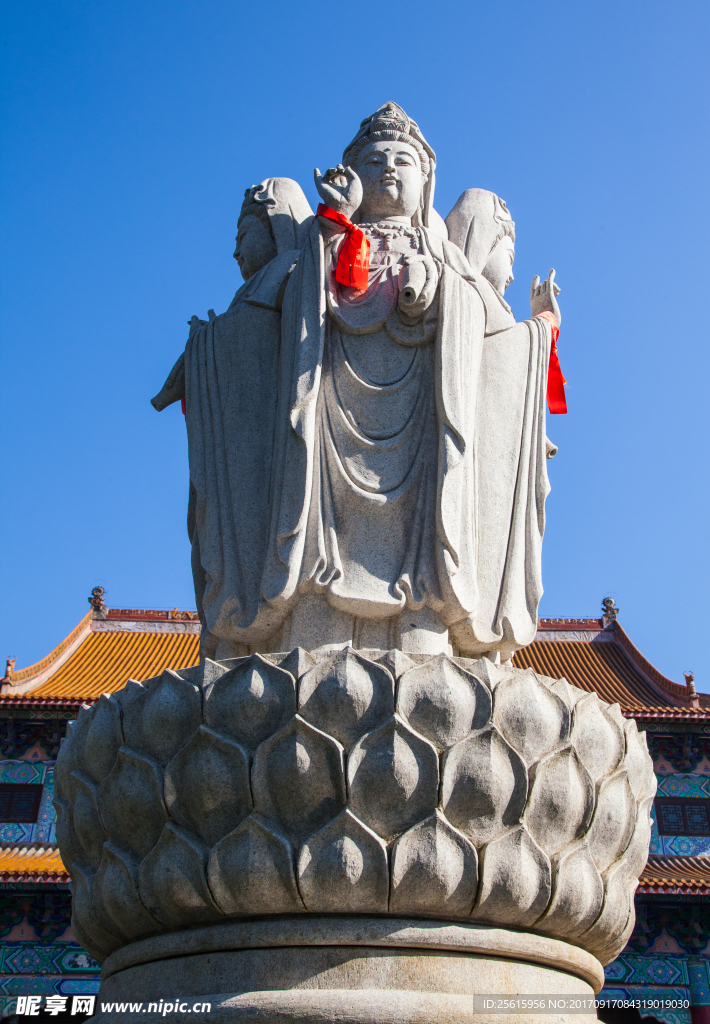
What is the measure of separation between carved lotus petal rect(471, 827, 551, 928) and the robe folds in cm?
83

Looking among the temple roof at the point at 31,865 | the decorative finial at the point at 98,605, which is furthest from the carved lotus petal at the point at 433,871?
the decorative finial at the point at 98,605

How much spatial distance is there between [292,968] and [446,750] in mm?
631

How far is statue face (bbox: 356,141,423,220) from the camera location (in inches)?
147

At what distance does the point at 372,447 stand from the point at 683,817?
12961 millimetres

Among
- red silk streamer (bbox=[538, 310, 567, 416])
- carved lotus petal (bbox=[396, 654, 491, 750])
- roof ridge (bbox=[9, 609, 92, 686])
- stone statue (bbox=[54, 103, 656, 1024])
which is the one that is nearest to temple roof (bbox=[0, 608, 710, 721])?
roof ridge (bbox=[9, 609, 92, 686])

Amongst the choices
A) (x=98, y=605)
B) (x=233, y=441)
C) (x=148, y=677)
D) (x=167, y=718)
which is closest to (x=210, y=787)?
(x=167, y=718)

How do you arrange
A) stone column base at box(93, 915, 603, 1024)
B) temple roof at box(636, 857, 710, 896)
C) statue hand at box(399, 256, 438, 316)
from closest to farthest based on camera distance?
stone column base at box(93, 915, 603, 1024), statue hand at box(399, 256, 438, 316), temple roof at box(636, 857, 710, 896)

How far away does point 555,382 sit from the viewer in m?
3.92

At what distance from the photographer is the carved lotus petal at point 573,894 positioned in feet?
8.20

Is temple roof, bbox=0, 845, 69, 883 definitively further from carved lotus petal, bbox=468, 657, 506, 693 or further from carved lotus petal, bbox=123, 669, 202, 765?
carved lotus petal, bbox=468, 657, 506, 693

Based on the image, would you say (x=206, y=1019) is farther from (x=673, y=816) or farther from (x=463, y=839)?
(x=673, y=816)

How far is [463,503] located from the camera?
10.4ft

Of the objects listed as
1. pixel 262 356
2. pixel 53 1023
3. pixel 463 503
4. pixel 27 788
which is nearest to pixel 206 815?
pixel 463 503

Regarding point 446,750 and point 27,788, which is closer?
point 446,750
